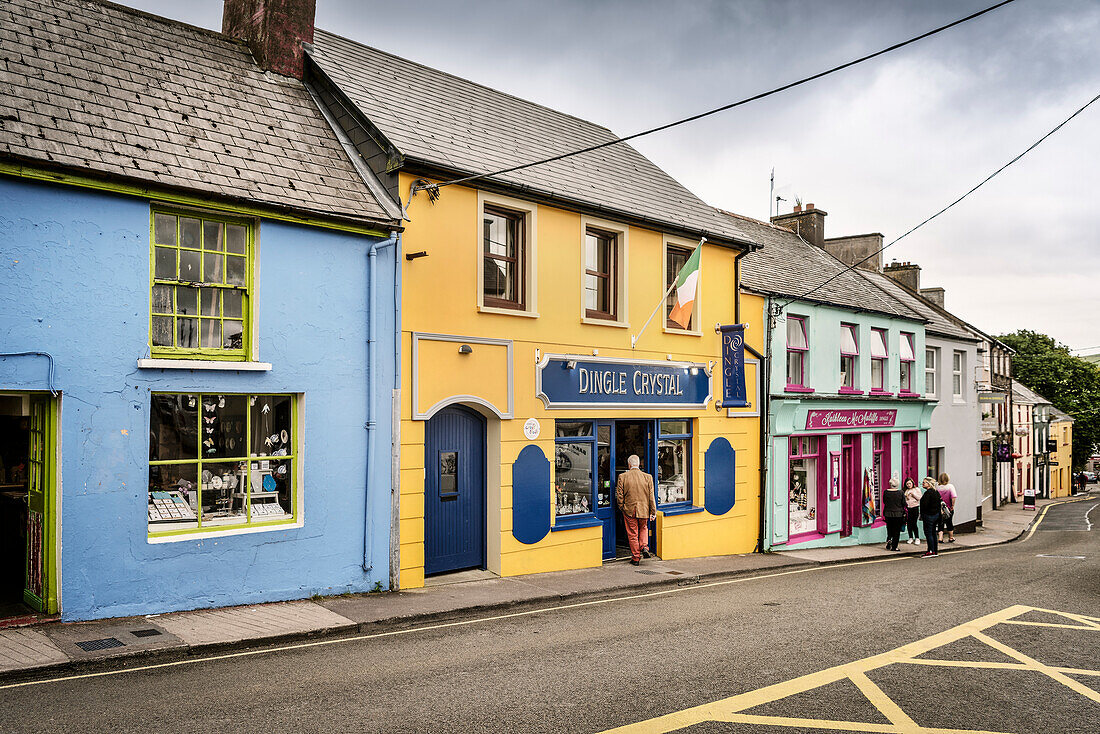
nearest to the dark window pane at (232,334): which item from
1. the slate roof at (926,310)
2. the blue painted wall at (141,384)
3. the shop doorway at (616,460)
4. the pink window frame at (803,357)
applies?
the blue painted wall at (141,384)

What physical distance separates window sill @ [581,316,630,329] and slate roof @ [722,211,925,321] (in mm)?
4466

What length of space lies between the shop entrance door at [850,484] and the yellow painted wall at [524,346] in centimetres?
599

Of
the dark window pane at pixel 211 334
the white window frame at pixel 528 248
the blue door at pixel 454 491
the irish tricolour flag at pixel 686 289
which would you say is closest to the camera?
the dark window pane at pixel 211 334

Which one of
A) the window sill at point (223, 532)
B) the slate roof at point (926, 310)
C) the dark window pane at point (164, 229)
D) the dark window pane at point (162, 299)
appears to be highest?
the slate roof at point (926, 310)

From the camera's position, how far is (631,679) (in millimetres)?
7180

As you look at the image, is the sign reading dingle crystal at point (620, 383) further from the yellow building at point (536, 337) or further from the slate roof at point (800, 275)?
the slate roof at point (800, 275)

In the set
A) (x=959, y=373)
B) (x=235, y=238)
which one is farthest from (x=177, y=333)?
(x=959, y=373)

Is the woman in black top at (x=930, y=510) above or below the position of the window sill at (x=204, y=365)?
below

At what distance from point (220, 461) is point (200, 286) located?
2.15 metres

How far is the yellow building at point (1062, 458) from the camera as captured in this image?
6575 centimetres

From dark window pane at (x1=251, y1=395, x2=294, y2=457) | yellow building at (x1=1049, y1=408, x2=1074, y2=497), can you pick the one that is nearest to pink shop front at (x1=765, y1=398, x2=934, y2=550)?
dark window pane at (x1=251, y1=395, x2=294, y2=457)

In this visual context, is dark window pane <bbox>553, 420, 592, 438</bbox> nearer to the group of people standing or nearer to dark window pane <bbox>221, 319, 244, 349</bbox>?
dark window pane <bbox>221, 319, 244, 349</bbox>

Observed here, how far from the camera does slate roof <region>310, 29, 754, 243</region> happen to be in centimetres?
1285

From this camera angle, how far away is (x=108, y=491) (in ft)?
29.2
